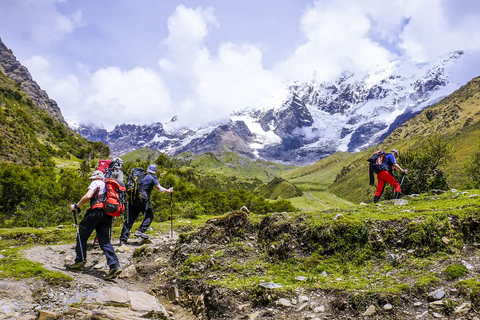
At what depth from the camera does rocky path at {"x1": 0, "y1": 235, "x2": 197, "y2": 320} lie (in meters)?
6.85

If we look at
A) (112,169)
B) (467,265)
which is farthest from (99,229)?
(467,265)

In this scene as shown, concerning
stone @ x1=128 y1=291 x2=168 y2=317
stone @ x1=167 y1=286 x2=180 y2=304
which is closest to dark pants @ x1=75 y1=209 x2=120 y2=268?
stone @ x1=128 y1=291 x2=168 y2=317

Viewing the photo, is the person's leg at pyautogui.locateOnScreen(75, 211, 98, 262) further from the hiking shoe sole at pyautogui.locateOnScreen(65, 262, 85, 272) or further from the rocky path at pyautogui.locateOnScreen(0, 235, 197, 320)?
the rocky path at pyautogui.locateOnScreen(0, 235, 197, 320)

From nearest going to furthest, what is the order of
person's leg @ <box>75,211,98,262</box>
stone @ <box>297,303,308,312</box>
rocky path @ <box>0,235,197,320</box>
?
rocky path @ <box>0,235,197,320</box> → stone @ <box>297,303,308,312</box> → person's leg @ <box>75,211,98,262</box>

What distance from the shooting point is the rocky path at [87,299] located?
6848mm

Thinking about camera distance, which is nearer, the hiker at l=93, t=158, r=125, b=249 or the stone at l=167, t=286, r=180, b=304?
the stone at l=167, t=286, r=180, b=304

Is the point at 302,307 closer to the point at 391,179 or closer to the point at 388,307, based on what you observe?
the point at 388,307

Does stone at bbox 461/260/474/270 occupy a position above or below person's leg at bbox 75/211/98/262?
below

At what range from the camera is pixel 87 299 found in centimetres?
801

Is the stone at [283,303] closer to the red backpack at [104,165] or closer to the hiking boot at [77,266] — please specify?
the hiking boot at [77,266]

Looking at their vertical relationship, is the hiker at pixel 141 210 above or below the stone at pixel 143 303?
above

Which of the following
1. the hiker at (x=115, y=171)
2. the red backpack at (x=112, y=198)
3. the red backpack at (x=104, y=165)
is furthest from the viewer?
the red backpack at (x=104, y=165)

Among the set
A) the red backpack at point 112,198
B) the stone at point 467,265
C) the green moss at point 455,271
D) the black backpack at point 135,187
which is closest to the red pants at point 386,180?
the stone at point 467,265

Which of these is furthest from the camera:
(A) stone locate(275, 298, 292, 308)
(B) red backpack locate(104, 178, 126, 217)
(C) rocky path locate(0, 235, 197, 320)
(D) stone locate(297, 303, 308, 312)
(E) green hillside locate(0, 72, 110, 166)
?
(E) green hillside locate(0, 72, 110, 166)
